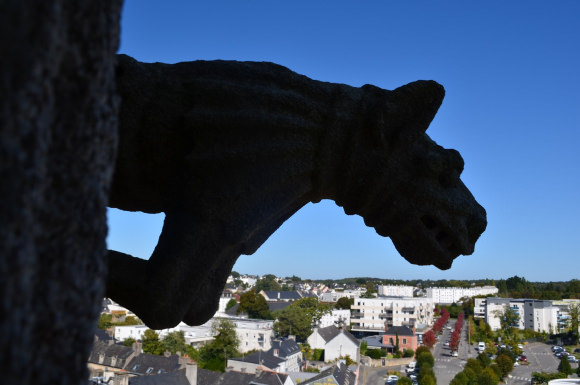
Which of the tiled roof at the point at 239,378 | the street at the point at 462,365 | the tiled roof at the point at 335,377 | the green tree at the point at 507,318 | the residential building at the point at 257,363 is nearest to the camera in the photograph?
the tiled roof at the point at 239,378

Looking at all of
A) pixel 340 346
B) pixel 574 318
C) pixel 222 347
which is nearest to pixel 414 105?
pixel 222 347

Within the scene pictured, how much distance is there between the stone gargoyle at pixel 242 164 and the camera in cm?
254

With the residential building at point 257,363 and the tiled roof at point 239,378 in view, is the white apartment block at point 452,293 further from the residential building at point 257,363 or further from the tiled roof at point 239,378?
the tiled roof at point 239,378

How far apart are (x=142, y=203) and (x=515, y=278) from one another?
140m

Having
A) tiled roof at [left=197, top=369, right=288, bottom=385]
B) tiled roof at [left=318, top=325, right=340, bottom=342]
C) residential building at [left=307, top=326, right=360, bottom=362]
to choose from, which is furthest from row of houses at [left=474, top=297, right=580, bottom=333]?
tiled roof at [left=197, top=369, right=288, bottom=385]

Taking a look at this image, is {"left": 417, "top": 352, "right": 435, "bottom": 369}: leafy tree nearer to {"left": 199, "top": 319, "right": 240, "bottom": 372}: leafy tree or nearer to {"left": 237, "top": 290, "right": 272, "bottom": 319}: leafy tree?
{"left": 199, "top": 319, "right": 240, "bottom": 372}: leafy tree

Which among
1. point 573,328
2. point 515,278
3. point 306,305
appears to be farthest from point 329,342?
point 515,278

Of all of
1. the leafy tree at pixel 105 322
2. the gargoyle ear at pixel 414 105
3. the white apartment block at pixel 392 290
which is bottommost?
the leafy tree at pixel 105 322

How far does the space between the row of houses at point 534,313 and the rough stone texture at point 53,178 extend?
81.2 metres

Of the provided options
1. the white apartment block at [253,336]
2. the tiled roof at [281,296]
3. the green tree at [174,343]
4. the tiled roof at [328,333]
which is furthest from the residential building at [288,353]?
the tiled roof at [281,296]

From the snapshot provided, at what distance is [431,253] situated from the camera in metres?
3.14

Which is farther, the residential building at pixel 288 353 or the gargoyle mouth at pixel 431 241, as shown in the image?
the residential building at pixel 288 353

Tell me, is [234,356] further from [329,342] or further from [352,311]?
[352,311]

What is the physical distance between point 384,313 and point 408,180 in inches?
2701
